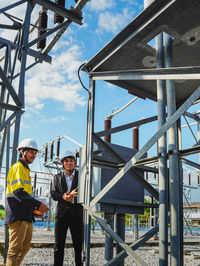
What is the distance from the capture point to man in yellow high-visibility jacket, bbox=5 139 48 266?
320 centimetres

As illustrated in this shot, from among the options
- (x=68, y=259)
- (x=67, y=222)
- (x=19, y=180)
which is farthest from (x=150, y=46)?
(x=68, y=259)

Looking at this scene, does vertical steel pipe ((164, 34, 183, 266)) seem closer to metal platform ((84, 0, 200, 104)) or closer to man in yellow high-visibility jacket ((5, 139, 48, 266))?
metal platform ((84, 0, 200, 104))

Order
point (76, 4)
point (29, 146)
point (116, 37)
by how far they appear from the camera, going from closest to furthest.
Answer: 1. point (116, 37)
2. point (29, 146)
3. point (76, 4)

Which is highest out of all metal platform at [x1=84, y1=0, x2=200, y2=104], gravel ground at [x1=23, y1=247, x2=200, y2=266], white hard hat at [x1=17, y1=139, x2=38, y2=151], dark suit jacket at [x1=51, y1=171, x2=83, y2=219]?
metal platform at [x1=84, y1=0, x2=200, y2=104]

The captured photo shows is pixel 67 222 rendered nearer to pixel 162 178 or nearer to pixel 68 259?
pixel 162 178

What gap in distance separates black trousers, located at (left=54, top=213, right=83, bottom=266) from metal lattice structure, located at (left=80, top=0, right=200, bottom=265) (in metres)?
0.70

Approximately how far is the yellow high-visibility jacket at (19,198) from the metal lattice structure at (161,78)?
75 centimetres

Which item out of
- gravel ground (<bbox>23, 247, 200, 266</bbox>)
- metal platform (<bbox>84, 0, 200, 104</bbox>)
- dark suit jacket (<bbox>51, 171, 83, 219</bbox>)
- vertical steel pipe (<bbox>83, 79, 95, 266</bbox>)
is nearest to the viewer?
metal platform (<bbox>84, 0, 200, 104</bbox>)

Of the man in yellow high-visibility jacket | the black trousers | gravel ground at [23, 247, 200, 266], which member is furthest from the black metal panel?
gravel ground at [23, 247, 200, 266]

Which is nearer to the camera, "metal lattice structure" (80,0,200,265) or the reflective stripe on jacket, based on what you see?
"metal lattice structure" (80,0,200,265)

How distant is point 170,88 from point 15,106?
3.24 meters

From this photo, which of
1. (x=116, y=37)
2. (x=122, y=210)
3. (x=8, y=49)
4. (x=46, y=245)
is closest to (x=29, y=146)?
(x=122, y=210)

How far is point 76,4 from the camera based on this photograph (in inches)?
264

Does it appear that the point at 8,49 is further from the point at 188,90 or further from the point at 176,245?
the point at 176,245
